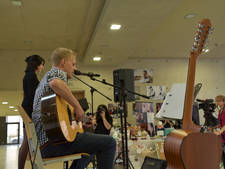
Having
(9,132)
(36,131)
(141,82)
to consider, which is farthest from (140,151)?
(9,132)

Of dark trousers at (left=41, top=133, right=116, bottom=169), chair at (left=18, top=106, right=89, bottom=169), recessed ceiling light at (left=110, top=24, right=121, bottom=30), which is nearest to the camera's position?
chair at (left=18, top=106, right=89, bottom=169)

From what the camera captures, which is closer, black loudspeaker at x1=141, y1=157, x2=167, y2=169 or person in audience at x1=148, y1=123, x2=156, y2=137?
black loudspeaker at x1=141, y1=157, x2=167, y2=169

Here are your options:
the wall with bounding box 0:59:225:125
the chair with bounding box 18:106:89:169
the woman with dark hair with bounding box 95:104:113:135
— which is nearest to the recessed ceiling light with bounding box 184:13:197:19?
the woman with dark hair with bounding box 95:104:113:135

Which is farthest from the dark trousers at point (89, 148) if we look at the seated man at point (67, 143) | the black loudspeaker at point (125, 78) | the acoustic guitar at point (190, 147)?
the black loudspeaker at point (125, 78)

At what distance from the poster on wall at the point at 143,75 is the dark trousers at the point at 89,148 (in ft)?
22.0

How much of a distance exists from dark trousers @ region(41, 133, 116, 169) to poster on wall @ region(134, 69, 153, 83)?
22.0 ft

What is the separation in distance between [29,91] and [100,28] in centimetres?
300

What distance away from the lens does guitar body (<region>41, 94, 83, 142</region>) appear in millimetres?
1485

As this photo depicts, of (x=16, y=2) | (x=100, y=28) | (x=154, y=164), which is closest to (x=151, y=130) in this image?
(x=154, y=164)

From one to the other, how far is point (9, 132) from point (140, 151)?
18.9 m

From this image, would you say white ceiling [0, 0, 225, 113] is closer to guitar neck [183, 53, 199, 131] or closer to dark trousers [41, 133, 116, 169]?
guitar neck [183, 53, 199, 131]

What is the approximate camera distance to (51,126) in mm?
1498

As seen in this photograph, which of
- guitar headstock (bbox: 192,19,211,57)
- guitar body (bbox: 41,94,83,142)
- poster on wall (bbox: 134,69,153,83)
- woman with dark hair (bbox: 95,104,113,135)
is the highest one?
poster on wall (bbox: 134,69,153,83)

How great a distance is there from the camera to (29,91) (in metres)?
2.45
